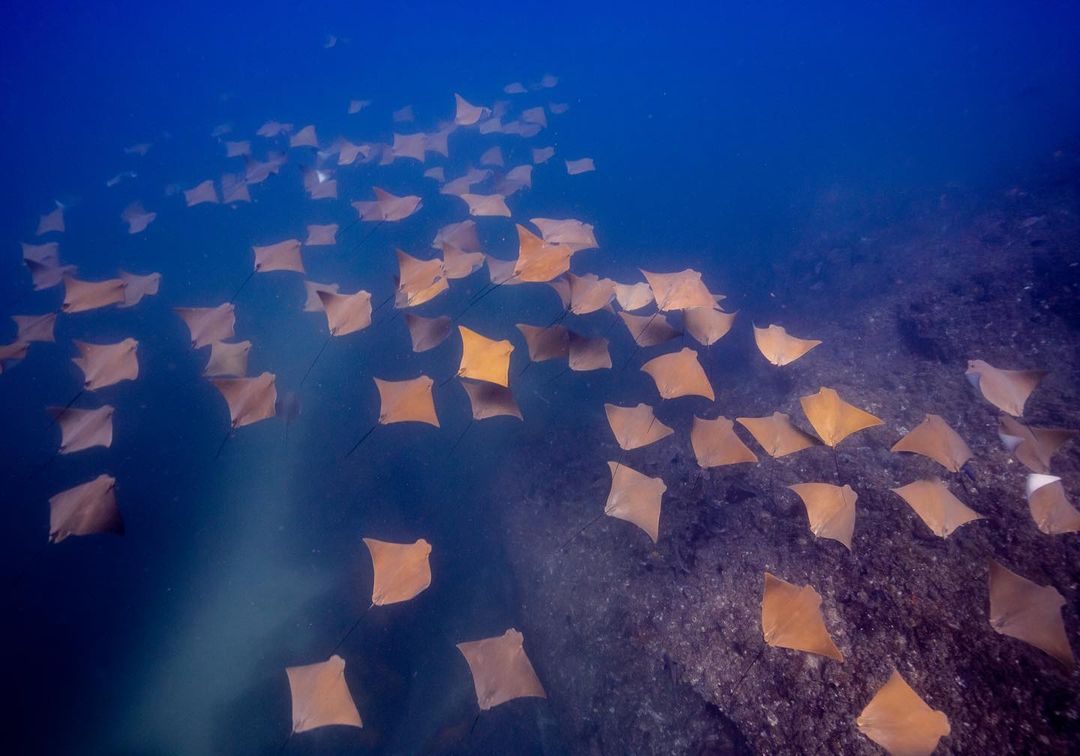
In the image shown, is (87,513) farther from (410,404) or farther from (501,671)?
(501,671)

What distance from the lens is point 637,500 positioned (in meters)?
5.09

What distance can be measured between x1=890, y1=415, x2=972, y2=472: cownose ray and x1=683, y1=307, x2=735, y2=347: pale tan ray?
238 centimetres

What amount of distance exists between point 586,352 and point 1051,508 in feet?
15.4

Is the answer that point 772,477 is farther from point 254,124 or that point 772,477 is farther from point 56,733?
point 254,124

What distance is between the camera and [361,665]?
669 cm

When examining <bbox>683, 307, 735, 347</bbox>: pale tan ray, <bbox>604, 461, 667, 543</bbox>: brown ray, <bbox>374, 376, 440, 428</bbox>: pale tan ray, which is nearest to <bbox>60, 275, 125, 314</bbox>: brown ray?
<bbox>374, 376, 440, 428</bbox>: pale tan ray

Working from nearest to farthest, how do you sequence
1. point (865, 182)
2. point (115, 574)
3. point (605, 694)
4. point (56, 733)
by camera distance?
point (605, 694) < point (56, 733) < point (115, 574) < point (865, 182)

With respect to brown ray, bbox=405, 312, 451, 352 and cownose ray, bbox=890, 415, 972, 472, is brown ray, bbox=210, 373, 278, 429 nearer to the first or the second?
brown ray, bbox=405, 312, 451, 352

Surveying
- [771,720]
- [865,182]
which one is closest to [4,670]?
[771,720]

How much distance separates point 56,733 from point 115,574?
2.17 metres

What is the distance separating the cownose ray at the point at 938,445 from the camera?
4.61 m

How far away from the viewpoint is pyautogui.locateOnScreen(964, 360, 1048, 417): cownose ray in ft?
16.1

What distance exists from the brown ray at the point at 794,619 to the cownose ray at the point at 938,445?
7.02 ft

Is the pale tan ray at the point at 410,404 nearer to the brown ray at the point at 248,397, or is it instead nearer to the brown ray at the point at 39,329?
the brown ray at the point at 248,397
